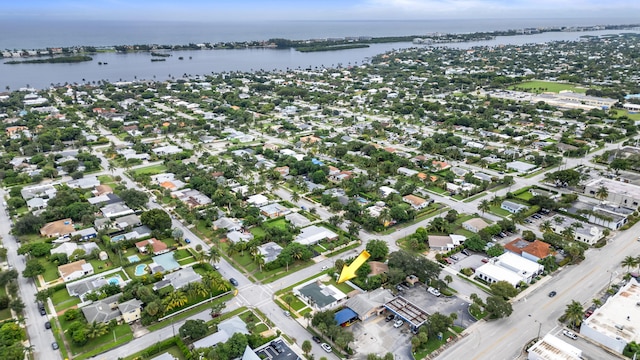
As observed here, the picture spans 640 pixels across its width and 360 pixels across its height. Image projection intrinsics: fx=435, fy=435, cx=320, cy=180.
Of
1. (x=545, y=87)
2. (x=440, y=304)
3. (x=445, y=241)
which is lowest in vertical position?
(x=440, y=304)

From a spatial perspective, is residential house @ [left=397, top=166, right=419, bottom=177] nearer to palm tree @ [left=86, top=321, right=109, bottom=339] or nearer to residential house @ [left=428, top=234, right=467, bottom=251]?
residential house @ [left=428, top=234, right=467, bottom=251]

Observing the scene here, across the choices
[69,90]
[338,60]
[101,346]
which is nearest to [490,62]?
[338,60]

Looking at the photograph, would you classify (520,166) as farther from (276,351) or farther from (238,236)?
(276,351)

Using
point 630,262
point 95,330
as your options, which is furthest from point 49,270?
point 630,262

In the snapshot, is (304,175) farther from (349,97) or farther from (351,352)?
(349,97)

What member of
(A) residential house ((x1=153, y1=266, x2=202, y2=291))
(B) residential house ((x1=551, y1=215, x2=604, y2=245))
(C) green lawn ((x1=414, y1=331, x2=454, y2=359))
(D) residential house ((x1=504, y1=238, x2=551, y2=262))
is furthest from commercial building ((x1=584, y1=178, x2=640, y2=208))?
(A) residential house ((x1=153, y1=266, x2=202, y2=291))

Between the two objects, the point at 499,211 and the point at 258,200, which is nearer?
the point at 499,211

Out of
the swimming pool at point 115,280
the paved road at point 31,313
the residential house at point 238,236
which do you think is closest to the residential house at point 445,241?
the residential house at point 238,236
